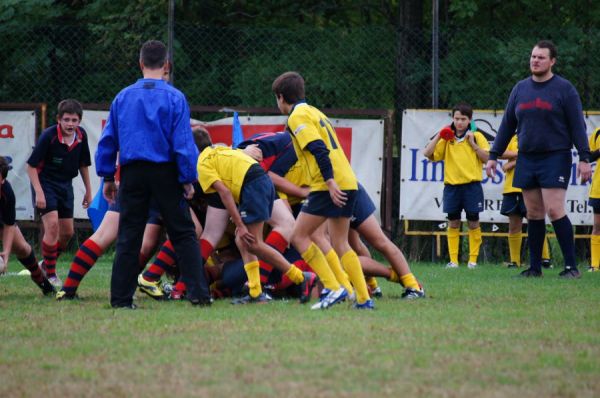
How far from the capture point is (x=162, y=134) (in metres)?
7.91

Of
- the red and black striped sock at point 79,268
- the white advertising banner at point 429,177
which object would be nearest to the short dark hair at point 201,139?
the red and black striped sock at point 79,268

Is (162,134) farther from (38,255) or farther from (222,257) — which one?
(38,255)

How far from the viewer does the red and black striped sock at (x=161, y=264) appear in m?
8.93

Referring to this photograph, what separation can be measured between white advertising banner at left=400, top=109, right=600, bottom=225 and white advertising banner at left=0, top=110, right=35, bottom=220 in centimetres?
475

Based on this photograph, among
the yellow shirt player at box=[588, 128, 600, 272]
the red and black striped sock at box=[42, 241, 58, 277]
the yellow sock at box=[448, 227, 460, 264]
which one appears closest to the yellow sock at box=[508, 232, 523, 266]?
the yellow sock at box=[448, 227, 460, 264]

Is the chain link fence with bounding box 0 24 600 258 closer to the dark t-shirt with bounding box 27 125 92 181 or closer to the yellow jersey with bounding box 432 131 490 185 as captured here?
the yellow jersey with bounding box 432 131 490 185

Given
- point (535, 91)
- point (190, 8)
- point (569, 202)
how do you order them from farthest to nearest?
point (190, 8)
point (569, 202)
point (535, 91)

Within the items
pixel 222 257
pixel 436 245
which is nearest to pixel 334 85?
pixel 436 245

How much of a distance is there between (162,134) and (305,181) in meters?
2.09

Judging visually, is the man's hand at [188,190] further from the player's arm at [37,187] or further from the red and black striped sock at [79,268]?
the player's arm at [37,187]

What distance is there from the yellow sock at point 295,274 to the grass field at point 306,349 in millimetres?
187

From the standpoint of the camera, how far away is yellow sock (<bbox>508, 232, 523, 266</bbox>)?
13.7 m

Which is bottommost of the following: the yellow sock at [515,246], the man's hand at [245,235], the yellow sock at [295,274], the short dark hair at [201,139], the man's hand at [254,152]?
the yellow sock at [515,246]

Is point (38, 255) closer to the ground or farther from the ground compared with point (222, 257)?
closer to the ground
